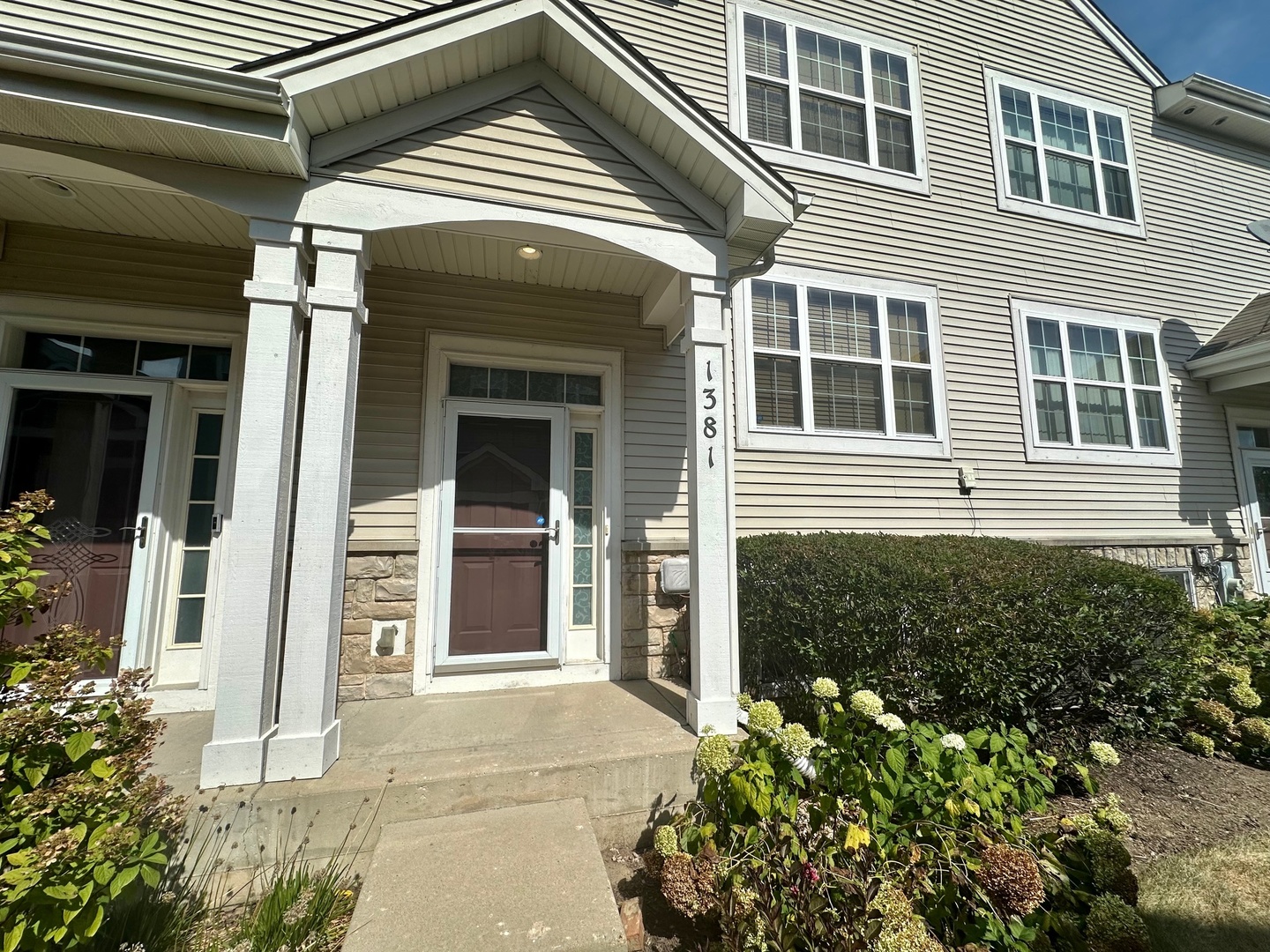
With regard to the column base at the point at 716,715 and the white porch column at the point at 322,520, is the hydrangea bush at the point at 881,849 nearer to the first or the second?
the column base at the point at 716,715

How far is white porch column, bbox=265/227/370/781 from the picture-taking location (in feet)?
8.14

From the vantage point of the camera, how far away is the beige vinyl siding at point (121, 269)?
339 centimetres

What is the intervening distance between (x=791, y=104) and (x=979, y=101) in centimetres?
253

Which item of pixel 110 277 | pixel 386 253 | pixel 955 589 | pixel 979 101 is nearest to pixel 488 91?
pixel 386 253

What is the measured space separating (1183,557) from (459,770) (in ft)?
25.8

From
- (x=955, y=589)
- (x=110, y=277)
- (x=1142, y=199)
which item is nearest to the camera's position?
(x=955, y=589)

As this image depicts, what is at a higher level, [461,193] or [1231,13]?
[1231,13]

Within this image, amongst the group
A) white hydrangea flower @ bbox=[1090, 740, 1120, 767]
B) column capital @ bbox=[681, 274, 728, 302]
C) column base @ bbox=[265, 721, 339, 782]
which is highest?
column capital @ bbox=[681, 274, 728, 302]

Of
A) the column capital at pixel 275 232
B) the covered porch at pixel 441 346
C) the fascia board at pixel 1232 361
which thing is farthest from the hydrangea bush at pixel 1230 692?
the column capital at pixel 275 232

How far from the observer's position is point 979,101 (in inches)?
246

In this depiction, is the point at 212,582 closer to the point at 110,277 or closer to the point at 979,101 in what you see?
the point at 110,277

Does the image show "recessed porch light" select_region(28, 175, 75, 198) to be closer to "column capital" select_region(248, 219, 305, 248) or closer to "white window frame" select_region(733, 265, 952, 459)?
"column capital" select_region(248, 219, 305, 248)

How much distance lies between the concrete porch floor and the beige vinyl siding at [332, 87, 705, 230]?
2.85 meters

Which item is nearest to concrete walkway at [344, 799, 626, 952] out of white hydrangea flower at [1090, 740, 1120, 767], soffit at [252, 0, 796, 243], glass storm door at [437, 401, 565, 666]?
glass storm door at [437, 401, 565, 666]
